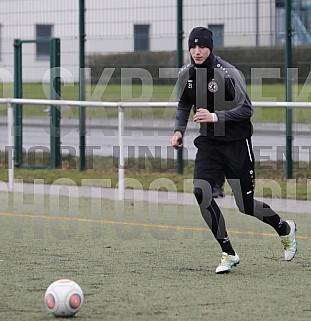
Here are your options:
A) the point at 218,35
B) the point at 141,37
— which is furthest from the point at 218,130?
the point at 141,37

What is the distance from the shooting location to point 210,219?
28.8ft

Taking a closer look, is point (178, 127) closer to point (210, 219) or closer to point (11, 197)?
point (210, 219)

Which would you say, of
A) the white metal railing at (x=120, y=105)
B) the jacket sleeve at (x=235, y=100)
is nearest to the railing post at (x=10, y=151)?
the white metal railing at (x=120, y=105)

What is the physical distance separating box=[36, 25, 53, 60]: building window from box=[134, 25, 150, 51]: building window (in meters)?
1.64

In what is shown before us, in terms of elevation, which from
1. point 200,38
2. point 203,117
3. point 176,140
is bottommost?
point 176,140

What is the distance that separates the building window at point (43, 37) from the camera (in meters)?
18.2

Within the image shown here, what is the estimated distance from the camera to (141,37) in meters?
17.5

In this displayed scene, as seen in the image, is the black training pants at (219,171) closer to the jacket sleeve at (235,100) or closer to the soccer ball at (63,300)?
the jacket sleeve at (235,100)

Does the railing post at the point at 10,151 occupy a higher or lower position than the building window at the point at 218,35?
lower

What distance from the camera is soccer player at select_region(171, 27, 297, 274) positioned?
28.1ft

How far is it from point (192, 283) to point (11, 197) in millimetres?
7085

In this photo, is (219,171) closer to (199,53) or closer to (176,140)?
(176,140)

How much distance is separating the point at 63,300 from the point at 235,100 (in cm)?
267

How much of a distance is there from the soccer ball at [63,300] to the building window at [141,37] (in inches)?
424
